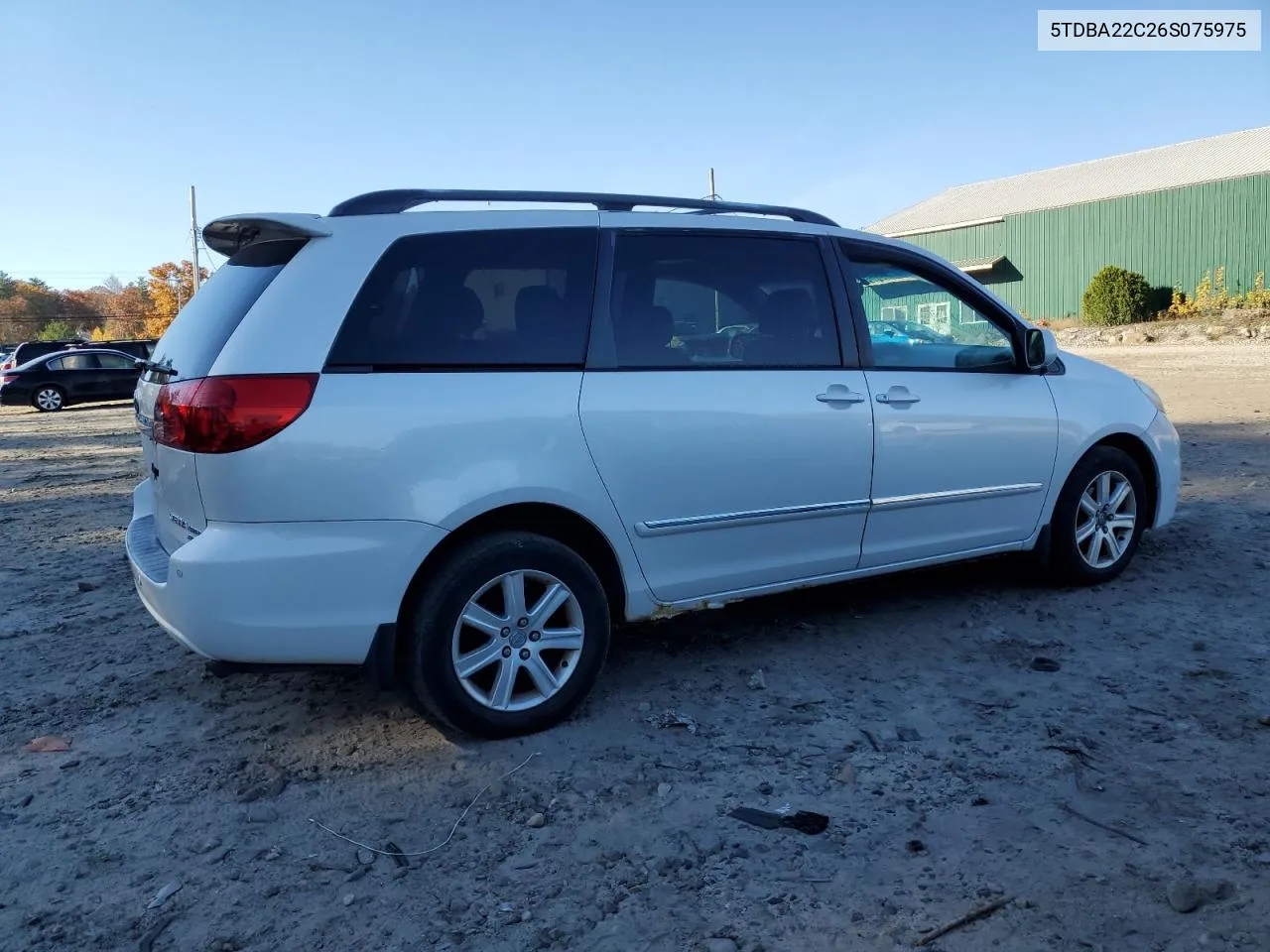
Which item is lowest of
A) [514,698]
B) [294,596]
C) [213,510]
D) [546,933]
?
[546,933]

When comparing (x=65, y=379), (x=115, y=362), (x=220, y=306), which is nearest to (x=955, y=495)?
(x=220, y=306)

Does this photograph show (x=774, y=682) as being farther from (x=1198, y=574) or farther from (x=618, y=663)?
(x=1198, y=574)

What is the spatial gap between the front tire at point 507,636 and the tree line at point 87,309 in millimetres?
93289

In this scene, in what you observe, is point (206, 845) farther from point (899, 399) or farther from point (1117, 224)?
point (1117, 224)

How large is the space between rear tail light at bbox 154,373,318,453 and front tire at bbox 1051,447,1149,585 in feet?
12.2

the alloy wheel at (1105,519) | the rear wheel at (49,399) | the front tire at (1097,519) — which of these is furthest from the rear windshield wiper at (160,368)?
the rear wheel at (49,399)

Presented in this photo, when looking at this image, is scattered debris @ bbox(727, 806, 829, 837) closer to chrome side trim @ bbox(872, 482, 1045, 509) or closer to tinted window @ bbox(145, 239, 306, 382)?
chrome side trim @ bbox(872, 482, 1045, 509)

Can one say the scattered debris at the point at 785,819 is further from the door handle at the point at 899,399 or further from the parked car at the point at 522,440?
the door handle at the point at 899,399

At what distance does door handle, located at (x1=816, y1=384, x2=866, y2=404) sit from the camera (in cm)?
421

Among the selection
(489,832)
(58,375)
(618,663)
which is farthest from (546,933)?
(58,375)

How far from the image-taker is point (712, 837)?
2900mm

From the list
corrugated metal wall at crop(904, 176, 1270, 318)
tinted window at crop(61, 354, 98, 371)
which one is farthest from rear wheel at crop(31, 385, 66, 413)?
corrugated metal wall at crop(904, 176, 1270, 318)

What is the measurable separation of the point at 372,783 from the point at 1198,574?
4373mm

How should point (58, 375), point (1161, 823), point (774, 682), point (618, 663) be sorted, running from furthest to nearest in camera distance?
point (58, 375) < point (618, 663) < point (774, 682) < point (1161, 823)
